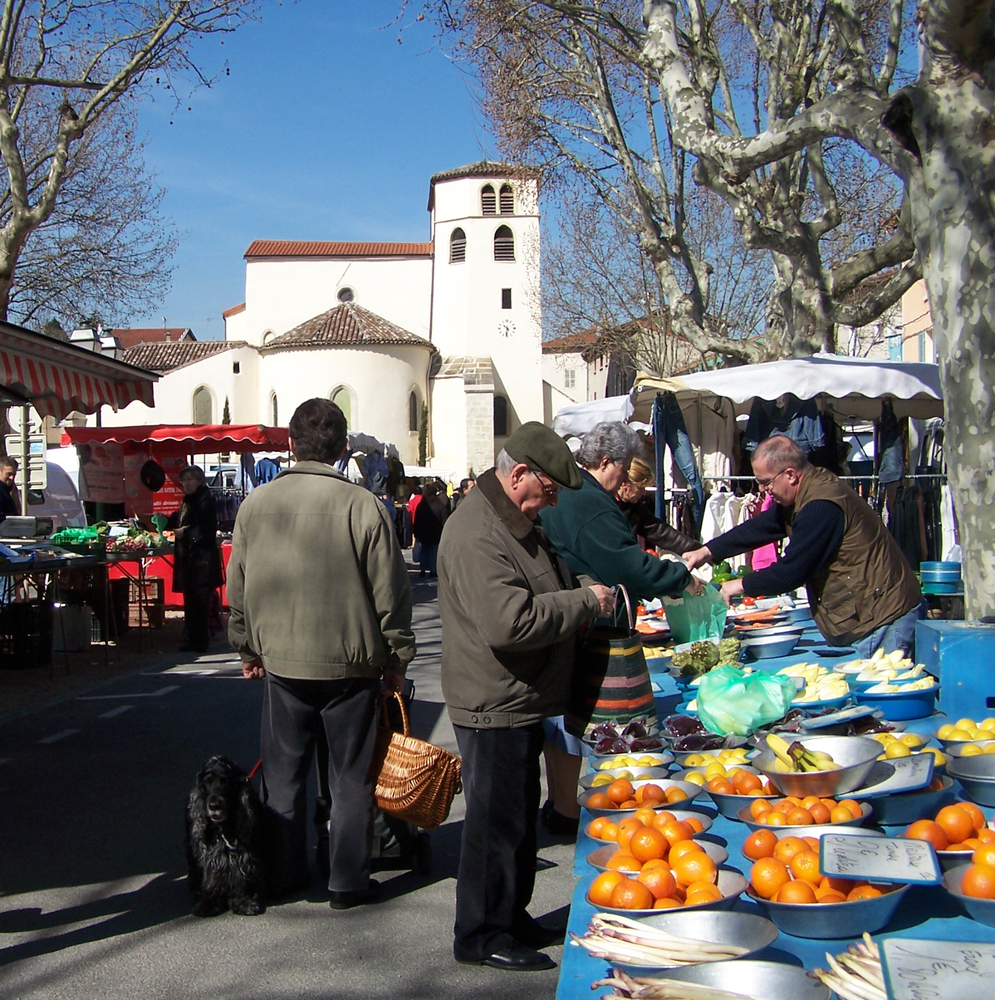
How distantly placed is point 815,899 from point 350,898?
252 cm

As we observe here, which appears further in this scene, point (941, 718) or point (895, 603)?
point (895, 603)

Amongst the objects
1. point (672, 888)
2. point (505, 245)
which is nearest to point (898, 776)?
point (672, 888)

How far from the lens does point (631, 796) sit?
9.68ft

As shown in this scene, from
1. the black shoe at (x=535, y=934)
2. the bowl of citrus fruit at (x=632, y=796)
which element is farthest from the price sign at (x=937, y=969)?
the black shoe at (x=535, y=934)

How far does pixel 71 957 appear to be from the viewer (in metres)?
3.83

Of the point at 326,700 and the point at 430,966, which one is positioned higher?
the point at 326,700

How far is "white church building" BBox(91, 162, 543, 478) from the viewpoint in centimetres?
4681

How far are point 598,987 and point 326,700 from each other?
229 centimetres

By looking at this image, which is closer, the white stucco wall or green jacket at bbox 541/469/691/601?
green jacket at bbox 541/469/691/601

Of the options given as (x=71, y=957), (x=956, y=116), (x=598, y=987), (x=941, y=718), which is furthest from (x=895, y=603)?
(x=71, y=957)

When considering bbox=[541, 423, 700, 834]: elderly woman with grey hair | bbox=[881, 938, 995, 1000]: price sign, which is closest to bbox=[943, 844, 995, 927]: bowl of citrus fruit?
bbox=[881, 938, 995, 1000]: price sign

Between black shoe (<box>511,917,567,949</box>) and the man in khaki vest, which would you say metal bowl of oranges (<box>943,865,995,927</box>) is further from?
the man in khaki vest

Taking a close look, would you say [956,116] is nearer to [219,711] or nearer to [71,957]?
[71,957]

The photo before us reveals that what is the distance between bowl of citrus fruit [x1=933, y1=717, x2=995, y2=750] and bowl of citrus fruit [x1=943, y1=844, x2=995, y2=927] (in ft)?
3.38
